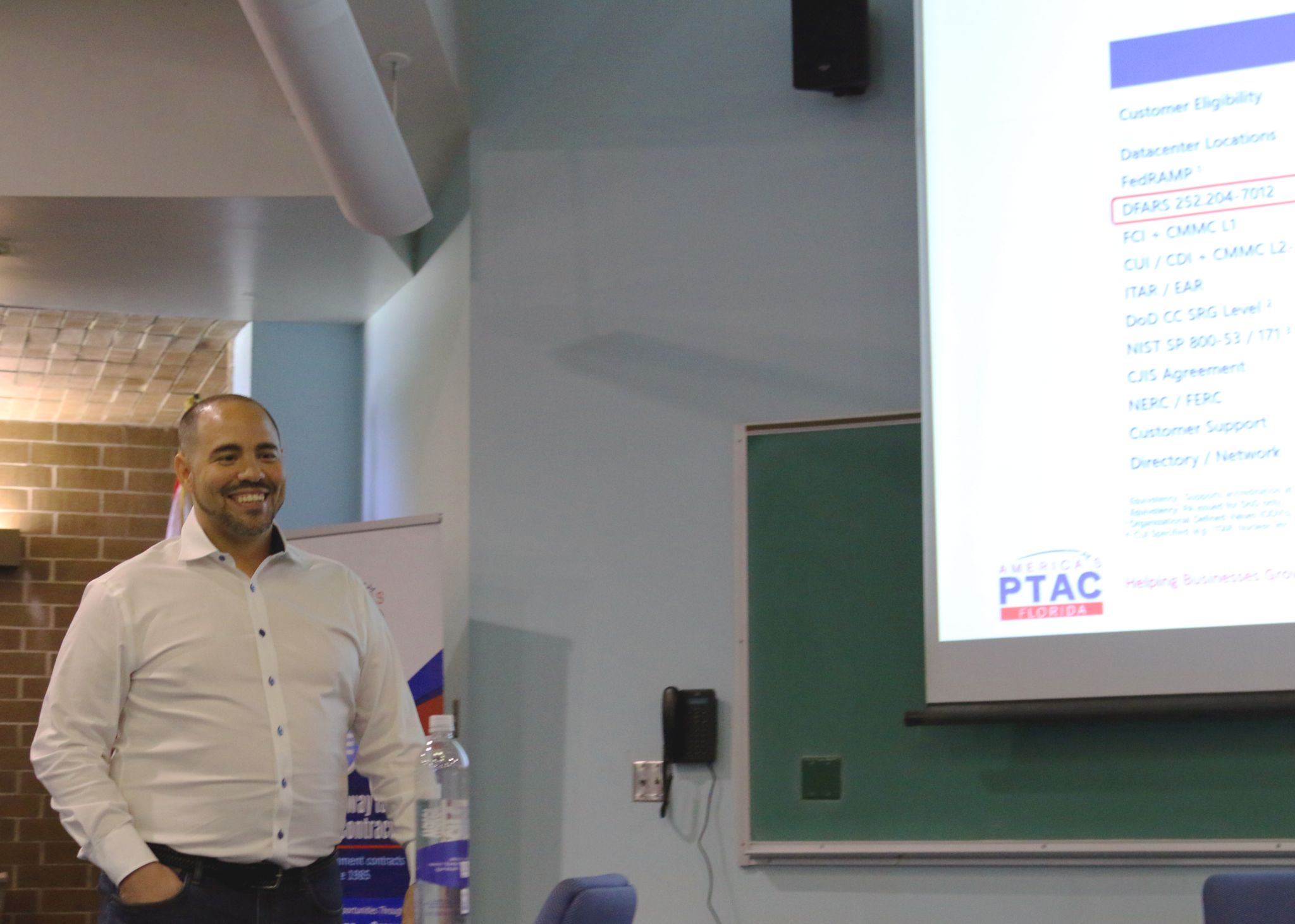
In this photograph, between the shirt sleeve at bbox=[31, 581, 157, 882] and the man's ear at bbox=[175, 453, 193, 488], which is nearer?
the shirt sleeve at bbox=[31, 581, 157, 882]

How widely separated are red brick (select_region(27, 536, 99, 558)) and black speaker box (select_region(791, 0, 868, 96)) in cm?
536

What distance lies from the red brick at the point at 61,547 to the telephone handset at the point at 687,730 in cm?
502

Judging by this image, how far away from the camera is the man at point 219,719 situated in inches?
83.5

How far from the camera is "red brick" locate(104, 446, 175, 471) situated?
772 centimetres

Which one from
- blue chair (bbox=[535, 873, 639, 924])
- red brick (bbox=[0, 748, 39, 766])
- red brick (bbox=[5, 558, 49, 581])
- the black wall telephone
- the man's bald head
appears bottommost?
red brick (bbox=[0, 748, 39, 766])

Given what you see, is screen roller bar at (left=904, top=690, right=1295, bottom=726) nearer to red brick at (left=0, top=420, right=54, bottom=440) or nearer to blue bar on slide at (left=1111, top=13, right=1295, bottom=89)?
blue bar on slide at (left=1111, top=13, right=1295, bottom=89)

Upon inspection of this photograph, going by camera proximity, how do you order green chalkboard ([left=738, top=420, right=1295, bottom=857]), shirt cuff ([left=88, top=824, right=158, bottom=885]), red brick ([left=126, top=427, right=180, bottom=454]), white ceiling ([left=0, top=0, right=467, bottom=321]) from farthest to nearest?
red brick ([left=126, top=427, right=180, bottom=454]), white ceiling ([left=0, top=0, right=467, bottom=321]), green chalkboard ([left=738, top=420, right=1295, bottom=857]), shirt cuff ([left=88, top=824, right=158, bottom=885])

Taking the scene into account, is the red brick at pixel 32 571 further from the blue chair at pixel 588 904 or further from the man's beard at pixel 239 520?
the blue chair at pixel 588 904

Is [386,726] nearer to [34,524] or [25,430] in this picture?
[34,524]

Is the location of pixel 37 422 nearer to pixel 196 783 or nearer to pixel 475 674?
pixel 475 674

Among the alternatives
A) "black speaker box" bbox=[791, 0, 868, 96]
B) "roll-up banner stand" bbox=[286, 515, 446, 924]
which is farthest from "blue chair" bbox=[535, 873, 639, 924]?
"black speaker box" bbox=[791, 0, 868, 96]

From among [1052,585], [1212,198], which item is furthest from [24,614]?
[1212,198]

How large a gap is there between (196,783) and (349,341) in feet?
10.7

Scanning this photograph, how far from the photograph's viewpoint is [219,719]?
2221 millimetres
